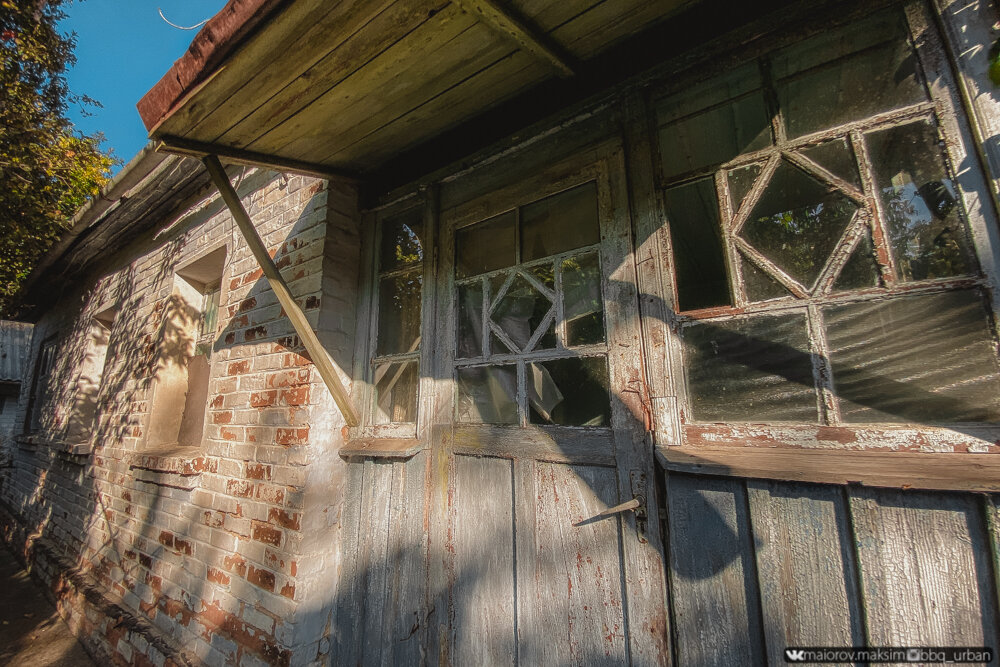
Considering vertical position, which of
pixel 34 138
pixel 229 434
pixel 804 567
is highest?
pixel 34 138

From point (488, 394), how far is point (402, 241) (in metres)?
0.99

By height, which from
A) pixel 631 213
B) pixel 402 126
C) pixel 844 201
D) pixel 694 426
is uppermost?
pixel 402 126

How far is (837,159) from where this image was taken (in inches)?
42.4

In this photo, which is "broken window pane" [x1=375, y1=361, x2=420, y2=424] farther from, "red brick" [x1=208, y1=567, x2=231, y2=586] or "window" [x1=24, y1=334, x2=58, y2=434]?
"window" [x1=24, y1=334, x2=58, y2=434]

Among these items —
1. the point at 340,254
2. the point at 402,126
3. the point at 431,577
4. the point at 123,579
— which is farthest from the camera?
the point at 123,579

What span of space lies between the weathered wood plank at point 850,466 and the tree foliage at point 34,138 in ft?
18.3

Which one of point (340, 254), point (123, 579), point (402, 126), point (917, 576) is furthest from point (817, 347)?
point (123, 579)

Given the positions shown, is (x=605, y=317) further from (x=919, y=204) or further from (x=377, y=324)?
(x=377, y=324)

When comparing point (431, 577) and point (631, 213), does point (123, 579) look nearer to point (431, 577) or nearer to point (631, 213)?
point (431, 577)

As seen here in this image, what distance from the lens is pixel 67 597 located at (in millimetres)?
3250

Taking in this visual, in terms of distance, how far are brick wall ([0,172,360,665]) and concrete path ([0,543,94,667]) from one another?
18cm

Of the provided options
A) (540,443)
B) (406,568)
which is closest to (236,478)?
(406,568)

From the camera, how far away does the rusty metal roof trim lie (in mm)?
1105

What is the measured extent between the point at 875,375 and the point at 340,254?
2144 mm
